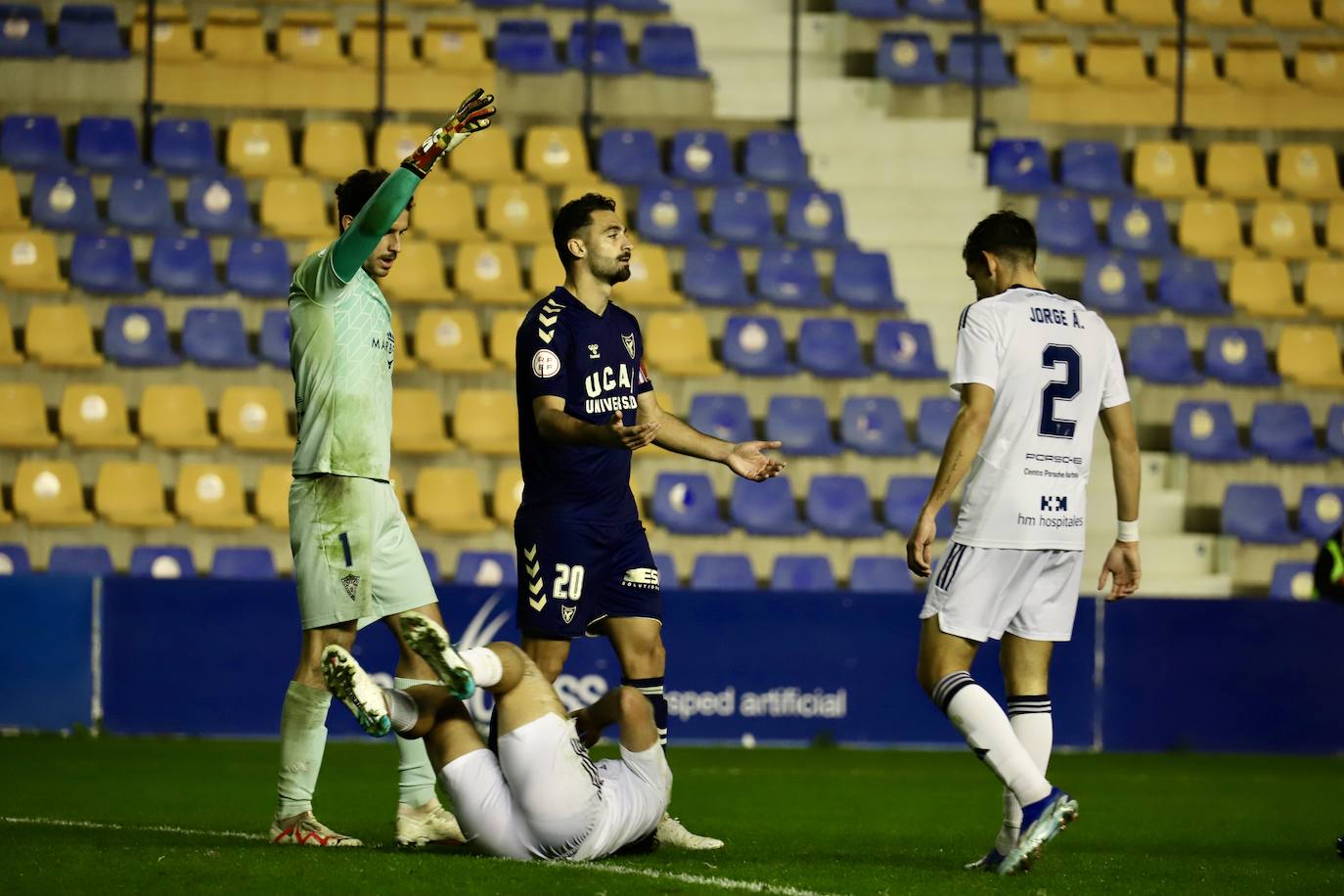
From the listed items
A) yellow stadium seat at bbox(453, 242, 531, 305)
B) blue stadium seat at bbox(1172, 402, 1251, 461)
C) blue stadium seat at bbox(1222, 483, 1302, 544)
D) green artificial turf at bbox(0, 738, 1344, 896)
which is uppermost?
yellow stadium seat at bbox(453, 242, 531, 305)

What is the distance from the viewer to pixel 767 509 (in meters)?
14.8

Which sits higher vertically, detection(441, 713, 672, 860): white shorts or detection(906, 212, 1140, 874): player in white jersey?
detection(906, 212, 1140, 874): player in white jersey

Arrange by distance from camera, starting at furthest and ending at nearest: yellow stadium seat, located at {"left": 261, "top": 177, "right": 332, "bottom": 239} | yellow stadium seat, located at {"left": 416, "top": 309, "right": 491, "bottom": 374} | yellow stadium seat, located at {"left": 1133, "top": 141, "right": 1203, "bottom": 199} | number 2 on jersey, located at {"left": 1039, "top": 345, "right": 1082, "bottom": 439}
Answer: yellow stadium seat, located at {"left": 1133, "top": 141, "right": 1203, "bottom": 199}
yellow stadium seat, located at {"left": 261, "top": 177, "right": 332, "bottom": 239}
yellow stadium seat, located at {"left": 416, "top": 309, "right": 491, "bottom": 374}
number 2 on jersey, located at {"left": 1039, "top": 345, "right": 1082, "bottom": 439}

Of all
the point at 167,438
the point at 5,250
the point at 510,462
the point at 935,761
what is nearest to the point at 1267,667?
the point at 935,761

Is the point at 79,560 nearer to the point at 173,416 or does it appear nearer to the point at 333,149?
the point at 173,416

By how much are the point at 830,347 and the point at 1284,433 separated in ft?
13.3

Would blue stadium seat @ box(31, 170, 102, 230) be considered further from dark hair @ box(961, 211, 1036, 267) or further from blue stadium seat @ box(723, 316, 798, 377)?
dark hair @ box(961, 211, 1036, 267)

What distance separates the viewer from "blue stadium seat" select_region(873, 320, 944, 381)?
Answer: 15.8 meters

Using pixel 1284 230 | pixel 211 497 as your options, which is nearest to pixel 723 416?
pixel 211 497

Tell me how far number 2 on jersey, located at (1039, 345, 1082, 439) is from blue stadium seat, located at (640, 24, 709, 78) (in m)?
12.2

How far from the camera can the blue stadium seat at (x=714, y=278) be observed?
1611 cm

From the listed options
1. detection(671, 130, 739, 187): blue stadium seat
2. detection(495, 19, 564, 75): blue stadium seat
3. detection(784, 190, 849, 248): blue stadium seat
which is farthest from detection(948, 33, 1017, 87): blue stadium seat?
detection(495, 19, 564, 75): blue stadium seat

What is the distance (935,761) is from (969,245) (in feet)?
20.4

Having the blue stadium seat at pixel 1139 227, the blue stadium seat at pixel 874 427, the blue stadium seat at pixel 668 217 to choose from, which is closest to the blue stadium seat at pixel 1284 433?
the blue stadium seat at pixel 1139 227
